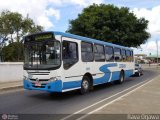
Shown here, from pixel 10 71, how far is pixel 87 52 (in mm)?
8818

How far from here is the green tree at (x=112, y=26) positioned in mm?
42719

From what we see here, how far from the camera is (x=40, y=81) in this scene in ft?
43.6

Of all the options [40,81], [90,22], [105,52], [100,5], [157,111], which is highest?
[100,5]

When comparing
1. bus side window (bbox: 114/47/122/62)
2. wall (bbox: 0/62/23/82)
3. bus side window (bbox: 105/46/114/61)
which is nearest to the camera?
bus side window (bbox: 105/46/114/61)

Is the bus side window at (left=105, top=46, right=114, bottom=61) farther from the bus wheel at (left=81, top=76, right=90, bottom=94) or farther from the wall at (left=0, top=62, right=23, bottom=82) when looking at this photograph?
the wall at (left=0, top=62, right=23, bottom=82)

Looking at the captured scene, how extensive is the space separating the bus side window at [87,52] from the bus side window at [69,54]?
789 millimetres

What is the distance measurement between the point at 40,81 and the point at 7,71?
9.51 m

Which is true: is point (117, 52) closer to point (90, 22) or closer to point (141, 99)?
point (141, 99)

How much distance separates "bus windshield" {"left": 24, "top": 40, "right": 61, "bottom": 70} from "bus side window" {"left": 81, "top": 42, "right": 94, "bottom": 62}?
7.21 ft

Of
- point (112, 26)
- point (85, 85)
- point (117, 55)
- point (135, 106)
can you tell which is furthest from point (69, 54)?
point (112, 26)

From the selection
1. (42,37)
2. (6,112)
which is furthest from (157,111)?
(42,37)

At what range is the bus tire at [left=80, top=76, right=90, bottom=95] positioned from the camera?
15.2m

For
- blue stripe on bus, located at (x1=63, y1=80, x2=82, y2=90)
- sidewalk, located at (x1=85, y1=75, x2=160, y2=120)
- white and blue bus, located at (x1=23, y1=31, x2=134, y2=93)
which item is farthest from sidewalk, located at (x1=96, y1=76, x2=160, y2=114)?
white and blue bus, located at (x1=23, y1=31, x2=134, y2=93)

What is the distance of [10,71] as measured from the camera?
22.5 m
